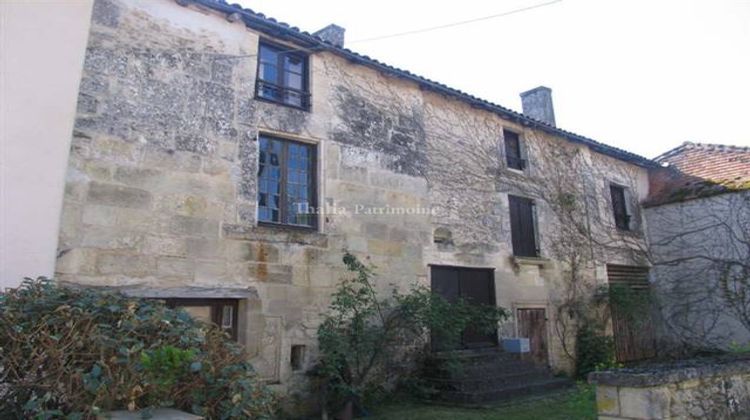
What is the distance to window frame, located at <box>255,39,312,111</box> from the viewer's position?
7.69 meters

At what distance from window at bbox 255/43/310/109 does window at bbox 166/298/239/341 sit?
3031 mm

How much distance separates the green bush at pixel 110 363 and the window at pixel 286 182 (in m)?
3.74

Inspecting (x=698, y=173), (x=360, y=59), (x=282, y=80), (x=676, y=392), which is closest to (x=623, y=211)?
(x=698, y=173)

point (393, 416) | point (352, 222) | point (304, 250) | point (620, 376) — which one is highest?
point (352, 222)

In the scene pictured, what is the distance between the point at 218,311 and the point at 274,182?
2.00 metres

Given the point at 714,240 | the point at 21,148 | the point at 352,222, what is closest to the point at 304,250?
the point at 352,222

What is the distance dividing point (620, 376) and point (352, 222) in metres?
4.76

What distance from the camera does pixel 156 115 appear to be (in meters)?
6.56

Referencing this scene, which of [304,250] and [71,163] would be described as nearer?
[71,163]

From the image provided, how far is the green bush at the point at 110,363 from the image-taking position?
2.85 metres

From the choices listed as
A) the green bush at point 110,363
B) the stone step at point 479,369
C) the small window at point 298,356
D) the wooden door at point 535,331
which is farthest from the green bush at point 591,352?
the green bush at point 110,363

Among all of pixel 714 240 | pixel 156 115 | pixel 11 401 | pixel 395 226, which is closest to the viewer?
pixel 11 401

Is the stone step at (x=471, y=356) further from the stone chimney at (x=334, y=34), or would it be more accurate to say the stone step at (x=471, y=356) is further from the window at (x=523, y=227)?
the stone chimney at (x=334, y=34)

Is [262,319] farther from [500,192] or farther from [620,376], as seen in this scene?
[500,192]
